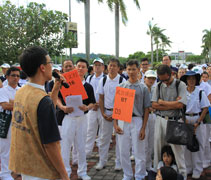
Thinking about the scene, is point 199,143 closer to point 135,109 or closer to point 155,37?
point 135,109

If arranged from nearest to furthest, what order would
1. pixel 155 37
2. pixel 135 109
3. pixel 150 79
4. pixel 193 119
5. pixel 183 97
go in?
1. pixel 183 97
2. pixel 135 109
3. pixel 193 119
4. pixel 150 79
5. pixel 155 37

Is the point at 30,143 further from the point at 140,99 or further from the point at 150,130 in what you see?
the point at 150,130

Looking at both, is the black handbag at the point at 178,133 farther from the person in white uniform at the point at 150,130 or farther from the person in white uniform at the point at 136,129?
the person in white uniform at the point at 150,130

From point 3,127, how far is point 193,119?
3.57 m

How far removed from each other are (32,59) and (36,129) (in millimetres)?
596

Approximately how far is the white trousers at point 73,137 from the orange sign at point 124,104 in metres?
0.70

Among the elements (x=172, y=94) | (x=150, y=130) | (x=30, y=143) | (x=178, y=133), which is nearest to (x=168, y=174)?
(x=178, y=133)

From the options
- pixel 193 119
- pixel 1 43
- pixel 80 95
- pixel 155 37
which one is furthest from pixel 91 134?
pixel 155 37

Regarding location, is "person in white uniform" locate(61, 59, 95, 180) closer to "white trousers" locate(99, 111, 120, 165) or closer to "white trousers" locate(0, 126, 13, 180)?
"white trousers" locate(99, 111, 120, 165)

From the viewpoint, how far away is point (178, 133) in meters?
4.04

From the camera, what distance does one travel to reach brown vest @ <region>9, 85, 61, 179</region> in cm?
200

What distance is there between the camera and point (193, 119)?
15.2ft

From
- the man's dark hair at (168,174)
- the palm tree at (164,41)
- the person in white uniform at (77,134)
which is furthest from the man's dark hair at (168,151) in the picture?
the palm tree at (164,41)

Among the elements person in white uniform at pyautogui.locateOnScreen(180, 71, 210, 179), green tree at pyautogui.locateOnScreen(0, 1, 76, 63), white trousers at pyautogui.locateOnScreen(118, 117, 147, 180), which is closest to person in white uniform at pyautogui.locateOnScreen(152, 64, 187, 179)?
white trousers at pyautogui.locateOnScreen(118, 117, 147, 180)
